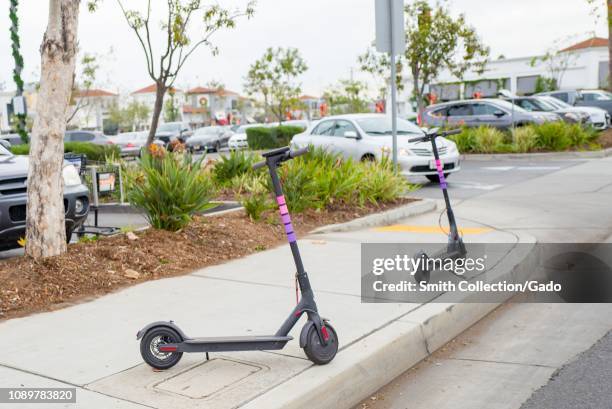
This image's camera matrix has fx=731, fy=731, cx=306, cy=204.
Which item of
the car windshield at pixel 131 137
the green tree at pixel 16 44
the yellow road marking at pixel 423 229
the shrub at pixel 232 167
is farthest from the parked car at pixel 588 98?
the yellow road marking at pixel 423 229

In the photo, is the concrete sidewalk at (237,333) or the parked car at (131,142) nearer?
the concrete sidewalk at (237,333)

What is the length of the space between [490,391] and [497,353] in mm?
727

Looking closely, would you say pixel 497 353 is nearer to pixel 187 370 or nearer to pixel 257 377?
pixel 257 377

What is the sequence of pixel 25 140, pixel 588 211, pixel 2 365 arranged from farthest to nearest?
pixel 25 140 → pixel 588 211 → pixel 2 365

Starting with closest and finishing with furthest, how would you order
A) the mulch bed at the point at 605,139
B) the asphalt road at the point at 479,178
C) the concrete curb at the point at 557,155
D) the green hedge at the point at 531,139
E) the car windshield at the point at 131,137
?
the asphalt road at the point at 479,178 → the concrete curb at the point at 557,155 → the green hedge at the point at 531,139 → the mulch bed at the point at 605,139 → the car windshield at the point at 131,137

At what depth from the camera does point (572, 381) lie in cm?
436

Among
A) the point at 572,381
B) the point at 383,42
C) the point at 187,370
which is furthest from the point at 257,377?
the point at 383,42

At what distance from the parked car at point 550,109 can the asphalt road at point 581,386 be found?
66.6ft

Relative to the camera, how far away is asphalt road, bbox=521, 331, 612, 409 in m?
4.02

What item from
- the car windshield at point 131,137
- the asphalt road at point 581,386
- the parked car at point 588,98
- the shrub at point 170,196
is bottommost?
the asphalt road at point 581,386

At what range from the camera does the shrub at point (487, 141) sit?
20800 millimetres

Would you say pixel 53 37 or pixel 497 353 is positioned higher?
pixel 53 37

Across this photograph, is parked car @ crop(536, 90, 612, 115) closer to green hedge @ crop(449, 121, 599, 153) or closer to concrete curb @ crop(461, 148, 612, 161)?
green hedge @ crop(449, 121, 599, 153)

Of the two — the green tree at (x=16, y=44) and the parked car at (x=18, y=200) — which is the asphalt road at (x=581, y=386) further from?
the green tree at (x=16, y=44)
